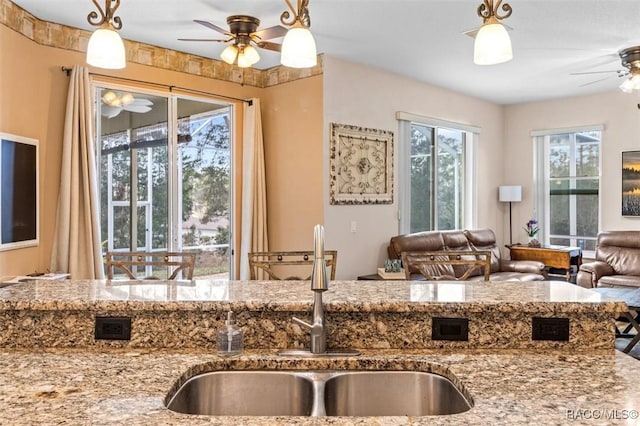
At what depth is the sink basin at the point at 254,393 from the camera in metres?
1.37

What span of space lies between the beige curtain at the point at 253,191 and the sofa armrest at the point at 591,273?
3.69 meters

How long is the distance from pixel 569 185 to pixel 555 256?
1208mm

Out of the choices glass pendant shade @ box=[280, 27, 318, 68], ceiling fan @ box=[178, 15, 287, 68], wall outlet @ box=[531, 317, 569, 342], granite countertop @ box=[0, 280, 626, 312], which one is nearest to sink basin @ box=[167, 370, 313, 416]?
granite countertop @ box=[0, 280, 626, 312]

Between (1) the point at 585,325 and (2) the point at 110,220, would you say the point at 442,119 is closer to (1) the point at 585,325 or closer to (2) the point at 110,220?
(2) the point at 110,220

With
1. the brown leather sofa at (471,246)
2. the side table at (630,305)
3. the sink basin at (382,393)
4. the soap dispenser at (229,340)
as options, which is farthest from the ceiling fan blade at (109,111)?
the side table at (630,305)

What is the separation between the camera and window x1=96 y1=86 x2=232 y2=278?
451cm

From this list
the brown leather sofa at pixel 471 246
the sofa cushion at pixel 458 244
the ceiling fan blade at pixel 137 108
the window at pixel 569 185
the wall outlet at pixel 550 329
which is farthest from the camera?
the window at pixel 569 185

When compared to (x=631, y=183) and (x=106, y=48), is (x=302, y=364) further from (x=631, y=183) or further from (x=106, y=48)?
(x=631, y=183)

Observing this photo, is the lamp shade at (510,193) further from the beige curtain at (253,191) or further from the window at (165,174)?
the window at (165,174)

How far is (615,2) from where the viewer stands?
356 centimetres

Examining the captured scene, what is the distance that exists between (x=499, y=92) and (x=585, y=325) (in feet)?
18.4

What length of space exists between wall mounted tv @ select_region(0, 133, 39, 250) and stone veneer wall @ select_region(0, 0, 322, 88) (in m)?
0.85

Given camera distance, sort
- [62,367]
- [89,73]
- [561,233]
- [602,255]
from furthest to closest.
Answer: [561,233] → [602,255] → [89,73] → [62,367]

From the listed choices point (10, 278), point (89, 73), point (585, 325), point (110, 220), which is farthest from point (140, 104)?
point (585, 325)
